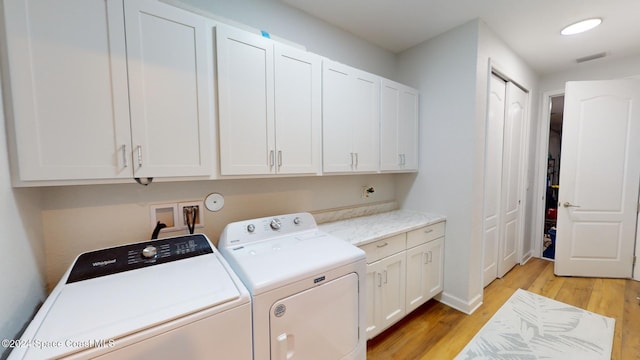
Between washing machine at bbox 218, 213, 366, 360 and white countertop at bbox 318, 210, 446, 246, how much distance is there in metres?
0.30

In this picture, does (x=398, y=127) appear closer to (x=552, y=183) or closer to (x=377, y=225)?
(x=377, y=225)

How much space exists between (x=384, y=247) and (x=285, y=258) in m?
0.88

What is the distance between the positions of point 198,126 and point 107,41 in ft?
1.56

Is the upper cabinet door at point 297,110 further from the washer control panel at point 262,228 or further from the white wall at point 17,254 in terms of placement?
the white wall at point 17,254

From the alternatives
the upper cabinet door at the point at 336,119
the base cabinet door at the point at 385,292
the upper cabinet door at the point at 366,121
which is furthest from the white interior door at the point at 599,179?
the upper cabinet door at the point at 336,119

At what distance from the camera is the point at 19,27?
2.86ft

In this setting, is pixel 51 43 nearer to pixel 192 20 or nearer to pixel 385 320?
pixel 192 20

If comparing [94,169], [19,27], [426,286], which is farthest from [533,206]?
[19,27]

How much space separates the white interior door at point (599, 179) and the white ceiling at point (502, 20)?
1.76 feet

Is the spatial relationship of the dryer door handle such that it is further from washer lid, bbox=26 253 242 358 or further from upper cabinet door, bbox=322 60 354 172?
upper cabinet door, bbox=322 60 354 172

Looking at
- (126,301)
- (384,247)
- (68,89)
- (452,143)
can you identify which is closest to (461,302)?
(384,247)

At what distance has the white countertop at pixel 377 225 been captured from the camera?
5.65 ft

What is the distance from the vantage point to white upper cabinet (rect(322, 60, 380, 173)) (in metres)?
1.76

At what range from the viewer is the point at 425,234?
2.11m
